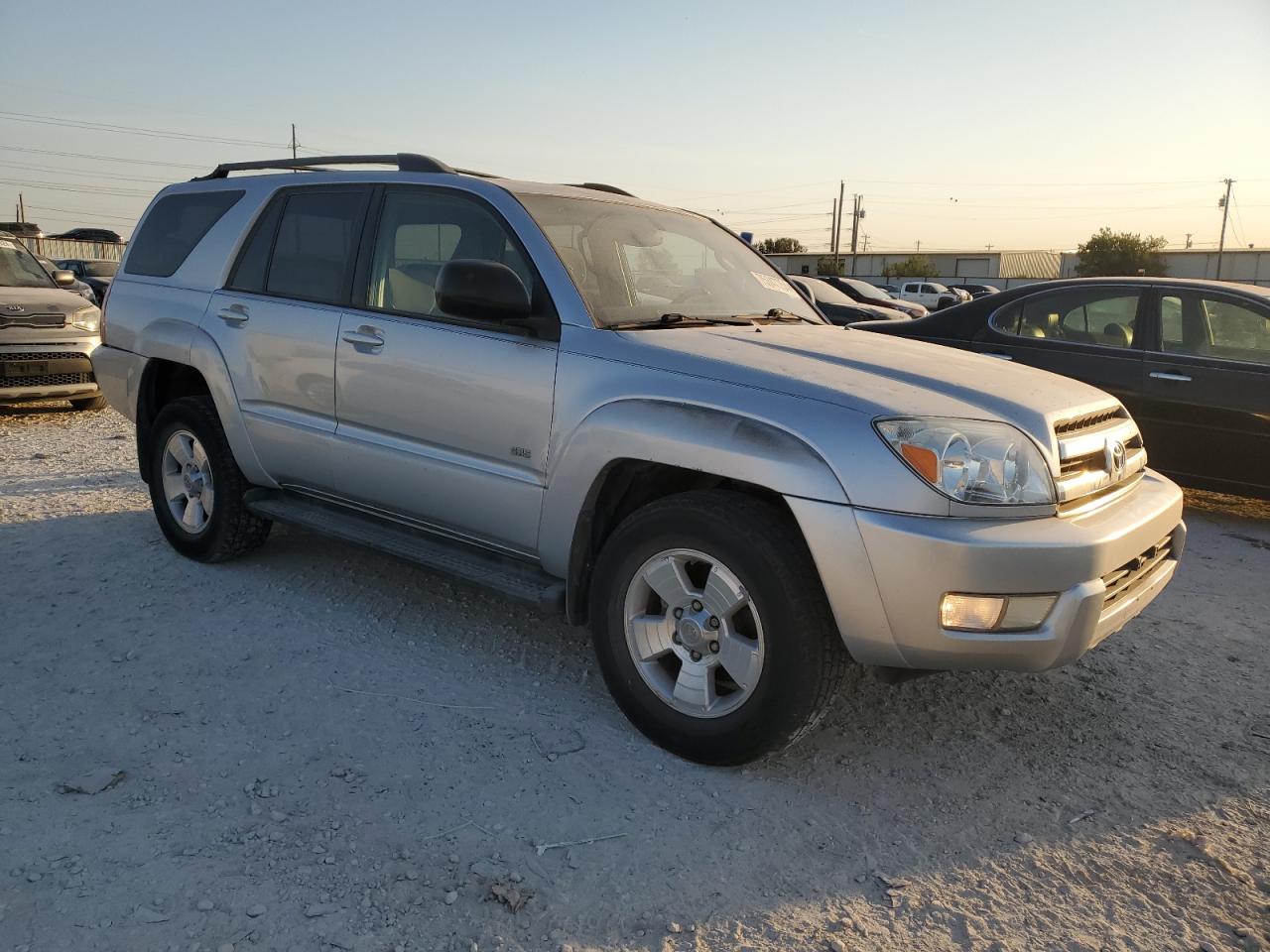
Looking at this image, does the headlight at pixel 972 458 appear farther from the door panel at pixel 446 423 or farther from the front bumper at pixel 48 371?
the front bumper at pixel 48 371

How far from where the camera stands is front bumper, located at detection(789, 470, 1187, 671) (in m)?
2.71

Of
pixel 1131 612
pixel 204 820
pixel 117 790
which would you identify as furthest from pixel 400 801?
pixel 1131 612

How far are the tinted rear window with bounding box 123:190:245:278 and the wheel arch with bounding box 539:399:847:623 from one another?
8.54 ft

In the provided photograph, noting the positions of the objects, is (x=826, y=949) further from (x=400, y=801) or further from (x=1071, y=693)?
(x=1071, y=693)

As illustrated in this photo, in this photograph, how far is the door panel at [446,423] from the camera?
3.51 metres

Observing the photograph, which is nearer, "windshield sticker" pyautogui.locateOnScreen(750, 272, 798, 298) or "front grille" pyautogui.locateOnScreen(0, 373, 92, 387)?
"windshield sticker" pyautogui.locateOnScreen(750, 272, 798, 298)

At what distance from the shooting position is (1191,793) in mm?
3113

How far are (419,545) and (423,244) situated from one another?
3.96 feet

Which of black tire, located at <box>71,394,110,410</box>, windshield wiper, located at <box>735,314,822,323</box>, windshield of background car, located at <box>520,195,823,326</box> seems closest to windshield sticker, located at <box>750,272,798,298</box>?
windshield of background car, located at <box>520,195,823,326</box>

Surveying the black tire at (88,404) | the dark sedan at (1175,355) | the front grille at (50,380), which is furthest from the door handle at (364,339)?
the black tire at (88,404)

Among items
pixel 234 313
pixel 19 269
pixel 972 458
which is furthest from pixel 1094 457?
pixel 19 269

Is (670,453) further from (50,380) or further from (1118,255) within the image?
(1118,255)

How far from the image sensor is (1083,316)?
6.74 metres

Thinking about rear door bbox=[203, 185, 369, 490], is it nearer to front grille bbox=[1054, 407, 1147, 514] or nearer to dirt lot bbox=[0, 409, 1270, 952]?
dirt lot bbox=[0, 409, 1270, 952]
